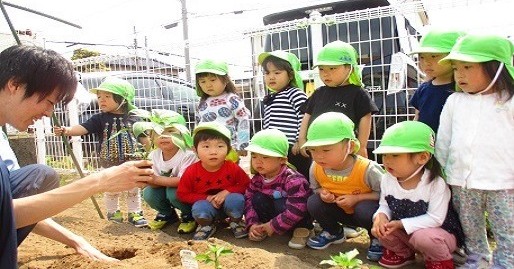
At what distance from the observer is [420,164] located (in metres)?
2.69

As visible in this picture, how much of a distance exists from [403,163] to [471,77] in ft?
1.94

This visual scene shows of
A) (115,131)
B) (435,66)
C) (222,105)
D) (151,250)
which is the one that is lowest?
(151,250)

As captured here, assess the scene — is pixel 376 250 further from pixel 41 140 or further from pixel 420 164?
pixel 41 140

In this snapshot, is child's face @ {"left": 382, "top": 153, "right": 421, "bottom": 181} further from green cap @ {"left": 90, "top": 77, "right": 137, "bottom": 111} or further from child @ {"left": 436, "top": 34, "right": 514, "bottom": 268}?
green cap @ {"left": 90, "top": 77, "right": 137, "bottom": 111}

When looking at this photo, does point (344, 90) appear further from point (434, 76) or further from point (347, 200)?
point (347, 200)

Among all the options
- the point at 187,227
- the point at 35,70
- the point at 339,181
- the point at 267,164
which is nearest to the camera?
the point at 35,70

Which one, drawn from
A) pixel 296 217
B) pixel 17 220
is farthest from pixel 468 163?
pixel 17 220

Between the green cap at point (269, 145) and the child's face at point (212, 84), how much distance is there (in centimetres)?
97

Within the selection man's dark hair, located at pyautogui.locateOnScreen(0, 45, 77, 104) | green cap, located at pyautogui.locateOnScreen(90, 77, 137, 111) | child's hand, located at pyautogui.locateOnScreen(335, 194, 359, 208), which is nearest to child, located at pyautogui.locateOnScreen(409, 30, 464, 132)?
child's hand, located at pyautogui.locateOnScreen(335, 194, 359, 208)

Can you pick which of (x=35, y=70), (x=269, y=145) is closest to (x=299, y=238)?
(x=269, y=145)

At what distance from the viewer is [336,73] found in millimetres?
3451

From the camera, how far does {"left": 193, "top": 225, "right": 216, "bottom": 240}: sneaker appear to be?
3.54 m

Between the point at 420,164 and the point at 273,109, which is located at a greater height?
the point at 273,109

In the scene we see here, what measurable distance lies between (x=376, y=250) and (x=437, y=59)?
125cm
